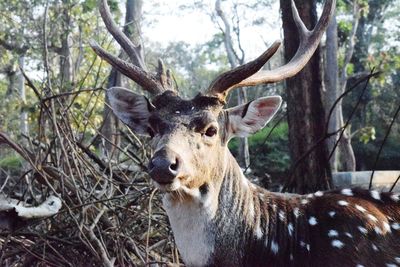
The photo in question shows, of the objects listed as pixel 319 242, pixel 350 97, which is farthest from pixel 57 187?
pixel 350 97

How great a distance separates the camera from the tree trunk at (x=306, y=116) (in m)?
Result: 6.16

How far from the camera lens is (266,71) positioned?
4.59 metres

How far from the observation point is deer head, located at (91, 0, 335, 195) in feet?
12.1

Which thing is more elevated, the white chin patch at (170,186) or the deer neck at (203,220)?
the white chin patch at (170,186)

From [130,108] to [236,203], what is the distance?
1.00m

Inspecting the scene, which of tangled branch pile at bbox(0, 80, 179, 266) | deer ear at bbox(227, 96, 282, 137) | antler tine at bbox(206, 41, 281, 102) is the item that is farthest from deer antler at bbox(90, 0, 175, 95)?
tangled branch pile at bbox(0, 80, 179, 266)

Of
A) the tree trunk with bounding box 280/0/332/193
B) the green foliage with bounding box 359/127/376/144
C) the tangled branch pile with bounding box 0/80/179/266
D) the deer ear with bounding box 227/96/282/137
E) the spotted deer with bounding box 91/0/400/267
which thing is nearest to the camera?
the spotted deer with bounding box 91/0/400/267

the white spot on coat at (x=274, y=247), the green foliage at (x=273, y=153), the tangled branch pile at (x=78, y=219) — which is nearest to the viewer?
the white spot on coat at (x=274, y=247)

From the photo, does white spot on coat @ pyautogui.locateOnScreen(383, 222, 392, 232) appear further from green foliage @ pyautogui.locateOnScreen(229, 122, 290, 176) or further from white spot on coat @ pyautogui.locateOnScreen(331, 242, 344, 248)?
green foliage @ pyautogui.locateOnScreen(229, 122, 290, 176)

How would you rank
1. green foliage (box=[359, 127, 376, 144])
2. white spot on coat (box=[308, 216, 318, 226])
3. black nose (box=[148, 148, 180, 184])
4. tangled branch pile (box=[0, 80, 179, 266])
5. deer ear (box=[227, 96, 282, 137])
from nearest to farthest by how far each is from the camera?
black nose (box=[148, 148, 180, 184]) < white spot on coat (box=[308, 216, 318, 226]) < deer ear (box=[227, 96, 282, 137]) < tangled branch pile (box=[0, 80, 179, 266]) < green foliage (box=[359, 127, 376, 144])

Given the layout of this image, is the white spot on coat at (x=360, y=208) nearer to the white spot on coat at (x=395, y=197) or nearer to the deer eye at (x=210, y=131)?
the white spot on coat at (x=395, y=197)

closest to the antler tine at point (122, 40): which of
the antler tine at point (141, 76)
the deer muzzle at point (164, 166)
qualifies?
the antler tine at point (141, 76)

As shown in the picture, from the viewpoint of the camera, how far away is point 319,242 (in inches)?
161

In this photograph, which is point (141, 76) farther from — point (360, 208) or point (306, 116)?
point (306, 116)
